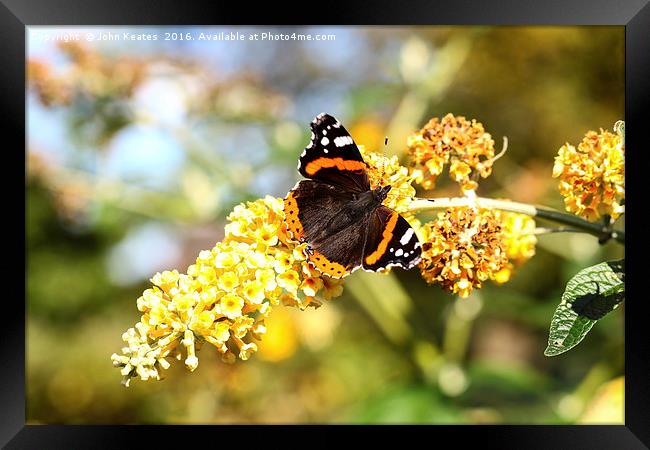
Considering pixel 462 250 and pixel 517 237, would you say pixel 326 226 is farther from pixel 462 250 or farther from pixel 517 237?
pixel 517 237

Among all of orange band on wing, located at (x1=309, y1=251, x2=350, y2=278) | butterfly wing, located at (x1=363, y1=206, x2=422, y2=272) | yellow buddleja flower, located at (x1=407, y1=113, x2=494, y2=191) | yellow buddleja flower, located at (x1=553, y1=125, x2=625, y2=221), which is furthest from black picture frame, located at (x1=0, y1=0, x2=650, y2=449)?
orange band on wing, located at (x1=309, y1=251, x2=350, y2=278)

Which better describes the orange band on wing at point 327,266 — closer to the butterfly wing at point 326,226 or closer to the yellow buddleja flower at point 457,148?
the butterfly wing at point 326,226

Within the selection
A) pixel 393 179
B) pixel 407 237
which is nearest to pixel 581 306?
pixel 407 237

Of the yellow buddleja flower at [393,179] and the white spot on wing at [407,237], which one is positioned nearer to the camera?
the white spot on wing at [407,237]
